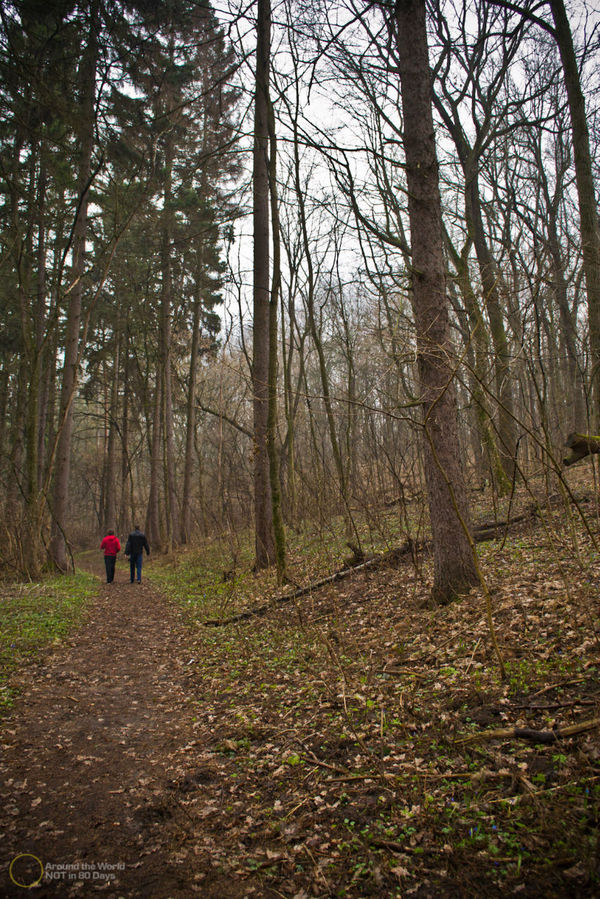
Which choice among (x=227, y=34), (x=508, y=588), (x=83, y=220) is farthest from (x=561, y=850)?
(x=83, y=220)

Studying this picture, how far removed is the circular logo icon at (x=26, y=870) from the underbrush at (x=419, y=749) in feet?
2.83

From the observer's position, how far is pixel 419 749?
323 centimetres

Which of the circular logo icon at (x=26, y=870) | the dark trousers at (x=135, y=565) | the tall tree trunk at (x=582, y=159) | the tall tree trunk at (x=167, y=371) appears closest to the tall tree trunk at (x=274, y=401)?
the tall tree trunk at (x=582, y=159)

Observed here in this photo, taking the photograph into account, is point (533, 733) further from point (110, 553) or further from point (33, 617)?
point (110, 553)

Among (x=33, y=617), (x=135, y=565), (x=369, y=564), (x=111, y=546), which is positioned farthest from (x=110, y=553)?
(x=369, y=564)

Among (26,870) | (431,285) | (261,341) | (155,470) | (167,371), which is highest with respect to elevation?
(167,371)

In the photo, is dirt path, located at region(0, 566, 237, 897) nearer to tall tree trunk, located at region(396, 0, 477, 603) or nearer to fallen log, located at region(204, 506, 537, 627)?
fallen log, located at region(204, 506, 537, 627)

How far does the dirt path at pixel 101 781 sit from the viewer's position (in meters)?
2.49

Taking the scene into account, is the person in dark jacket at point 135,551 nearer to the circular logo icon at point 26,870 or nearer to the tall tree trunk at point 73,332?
the tall tree trunk at point 73,332

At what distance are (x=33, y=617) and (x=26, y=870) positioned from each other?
623 cm

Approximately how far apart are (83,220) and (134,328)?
909cm

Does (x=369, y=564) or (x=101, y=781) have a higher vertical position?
(x=369, y=564)

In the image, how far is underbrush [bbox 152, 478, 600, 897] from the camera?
7.47 feet

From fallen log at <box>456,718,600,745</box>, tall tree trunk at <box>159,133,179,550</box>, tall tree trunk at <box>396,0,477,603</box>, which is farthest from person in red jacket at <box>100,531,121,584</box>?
fallen log at <box>456,718,600,745</box>
